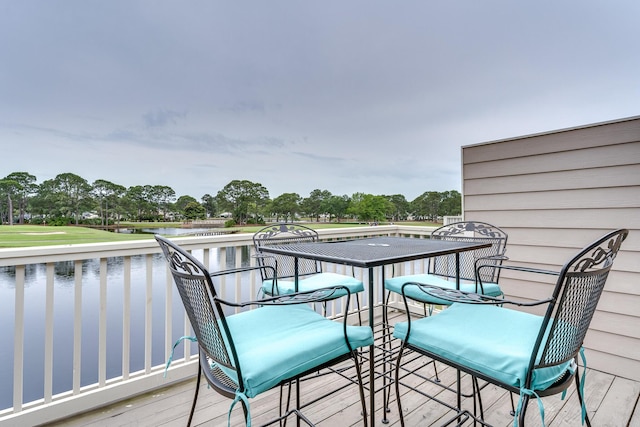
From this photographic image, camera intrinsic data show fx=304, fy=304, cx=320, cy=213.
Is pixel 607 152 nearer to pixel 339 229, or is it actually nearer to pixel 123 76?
pixel 339 229

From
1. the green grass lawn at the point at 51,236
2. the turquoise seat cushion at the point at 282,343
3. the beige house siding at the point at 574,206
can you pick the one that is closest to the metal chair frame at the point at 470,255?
the beige house siding at the point at 574,206

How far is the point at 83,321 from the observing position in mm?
1889

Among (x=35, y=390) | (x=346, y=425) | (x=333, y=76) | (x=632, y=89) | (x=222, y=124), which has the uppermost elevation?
(x=333, y=76)

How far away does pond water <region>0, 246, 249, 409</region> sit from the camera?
5.65 feet

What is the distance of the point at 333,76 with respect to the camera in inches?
225

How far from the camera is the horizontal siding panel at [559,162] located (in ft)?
7.60

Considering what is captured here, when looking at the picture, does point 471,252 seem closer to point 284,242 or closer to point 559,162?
point 559,162

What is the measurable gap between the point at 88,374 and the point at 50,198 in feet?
5.02

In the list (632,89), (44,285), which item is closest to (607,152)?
(632,89)

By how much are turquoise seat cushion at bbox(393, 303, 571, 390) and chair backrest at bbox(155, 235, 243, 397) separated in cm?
77

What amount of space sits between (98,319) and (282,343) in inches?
58.4

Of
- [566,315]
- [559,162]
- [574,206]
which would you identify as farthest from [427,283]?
[559,162]

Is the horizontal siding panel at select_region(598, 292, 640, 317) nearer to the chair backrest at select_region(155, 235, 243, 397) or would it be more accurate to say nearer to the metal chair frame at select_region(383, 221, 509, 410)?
the metal chair frame at select_region(383, 221, 509, 410)

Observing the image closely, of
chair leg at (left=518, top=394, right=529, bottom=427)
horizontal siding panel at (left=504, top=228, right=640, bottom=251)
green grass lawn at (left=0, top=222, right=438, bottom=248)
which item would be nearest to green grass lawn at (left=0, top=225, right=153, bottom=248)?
green grass lawn at (left=0, top=222, right=438, bottom=248)
